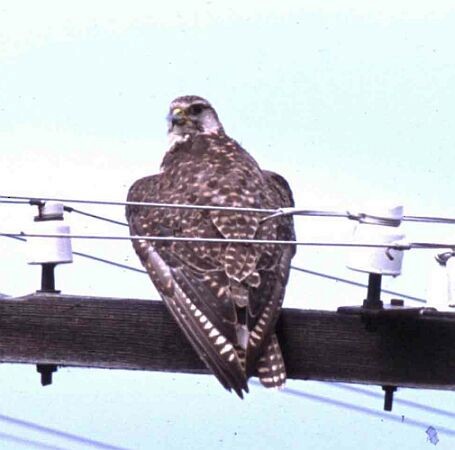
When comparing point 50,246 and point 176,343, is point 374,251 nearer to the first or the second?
point 176,343

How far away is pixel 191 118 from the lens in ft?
32.6

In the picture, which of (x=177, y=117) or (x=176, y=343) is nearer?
(x=176, y=343)

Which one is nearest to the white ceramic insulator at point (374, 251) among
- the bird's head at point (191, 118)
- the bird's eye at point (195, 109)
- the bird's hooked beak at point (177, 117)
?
the bird's head at point (191, 118)

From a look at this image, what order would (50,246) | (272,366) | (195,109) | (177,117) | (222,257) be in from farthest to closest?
(195,109) → (177,117) → (222,257) → (50,246) → (272,366)

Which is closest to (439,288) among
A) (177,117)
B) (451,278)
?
(451,278)

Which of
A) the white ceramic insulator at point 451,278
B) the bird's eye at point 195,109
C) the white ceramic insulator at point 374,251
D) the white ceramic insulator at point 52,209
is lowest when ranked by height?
the white ceramic insulator at point 451,278

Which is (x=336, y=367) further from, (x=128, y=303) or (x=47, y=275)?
(x=47, y=275)

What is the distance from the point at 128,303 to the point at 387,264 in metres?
1.07

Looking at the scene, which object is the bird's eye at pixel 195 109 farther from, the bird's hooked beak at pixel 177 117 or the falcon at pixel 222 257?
the falcon at pixel 222 257

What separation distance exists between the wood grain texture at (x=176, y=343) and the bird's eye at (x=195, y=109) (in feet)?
11.8

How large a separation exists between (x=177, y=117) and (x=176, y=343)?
3.57m

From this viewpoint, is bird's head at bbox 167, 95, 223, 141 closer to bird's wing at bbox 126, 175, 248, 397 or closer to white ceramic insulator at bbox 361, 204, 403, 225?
bird's wing at bbox 126, 175, 248, 397

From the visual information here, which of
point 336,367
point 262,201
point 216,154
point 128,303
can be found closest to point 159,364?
point 128,303

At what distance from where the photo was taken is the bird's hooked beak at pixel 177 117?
9852 mm
